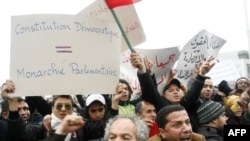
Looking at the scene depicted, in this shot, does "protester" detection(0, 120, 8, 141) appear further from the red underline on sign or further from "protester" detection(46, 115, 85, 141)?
"protester" detection(46, 115, 85, 141)

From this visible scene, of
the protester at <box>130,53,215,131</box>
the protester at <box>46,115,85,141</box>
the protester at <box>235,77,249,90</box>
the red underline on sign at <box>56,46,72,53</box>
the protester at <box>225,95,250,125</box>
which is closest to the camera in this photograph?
the protester at <box>46,115,85,141</box>

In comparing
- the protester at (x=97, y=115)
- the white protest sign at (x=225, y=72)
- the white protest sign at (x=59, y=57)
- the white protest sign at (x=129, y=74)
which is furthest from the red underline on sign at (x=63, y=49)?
the white protest sign at (x=225, y=72)

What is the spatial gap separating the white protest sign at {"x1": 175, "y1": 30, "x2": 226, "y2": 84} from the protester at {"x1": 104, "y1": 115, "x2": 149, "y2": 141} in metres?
2.27

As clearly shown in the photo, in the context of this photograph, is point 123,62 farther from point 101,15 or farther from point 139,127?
point 139,127

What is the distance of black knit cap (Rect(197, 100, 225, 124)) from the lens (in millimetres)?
3977

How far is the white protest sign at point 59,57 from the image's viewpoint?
327 centimetres

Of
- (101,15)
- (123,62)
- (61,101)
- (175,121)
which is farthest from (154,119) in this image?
(123,62)

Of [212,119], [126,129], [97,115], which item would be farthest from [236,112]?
[126,129]

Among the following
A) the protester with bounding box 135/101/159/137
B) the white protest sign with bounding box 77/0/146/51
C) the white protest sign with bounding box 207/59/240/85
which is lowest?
the protester with bounding box 135/101/159/137

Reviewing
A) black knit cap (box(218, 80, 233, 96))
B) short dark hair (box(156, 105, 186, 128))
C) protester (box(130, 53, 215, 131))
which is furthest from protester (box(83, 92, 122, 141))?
black knit cap (box(218, 80, 233, 96))

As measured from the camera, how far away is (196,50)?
4965mm

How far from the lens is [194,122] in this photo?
4.01 meters

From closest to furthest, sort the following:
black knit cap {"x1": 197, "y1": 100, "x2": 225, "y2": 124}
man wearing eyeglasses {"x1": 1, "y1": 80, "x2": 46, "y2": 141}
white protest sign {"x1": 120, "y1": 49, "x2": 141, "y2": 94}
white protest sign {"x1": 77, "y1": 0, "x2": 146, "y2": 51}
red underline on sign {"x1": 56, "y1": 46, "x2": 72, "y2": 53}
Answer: man wearing eyeglasses {"x1": 1, "y1": 80, "x2": 46, "y2": 141} < red underline on sign {"x1": 56, "y1": 46, "x2": 72, "y2": 53} < white protest sign {"x1": 77, "y1": 0, "x2": 146, "y2": 51} < black knit cap {"x1": 197, "y1": 100, "x2": 225, "y2": 124} < white protest sign {"x1": 120, "y1": 49, "x2": 141, "y2": 94}

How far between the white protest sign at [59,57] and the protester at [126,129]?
2.14ft
